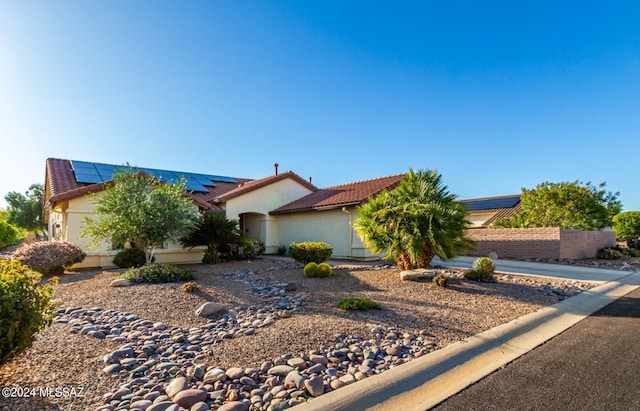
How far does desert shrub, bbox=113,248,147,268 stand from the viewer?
1179 cm

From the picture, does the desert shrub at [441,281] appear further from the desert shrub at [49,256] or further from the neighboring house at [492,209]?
the neighboring house at [492,209]

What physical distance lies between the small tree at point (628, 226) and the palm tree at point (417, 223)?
22.2 meters

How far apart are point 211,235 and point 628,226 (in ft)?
97.1

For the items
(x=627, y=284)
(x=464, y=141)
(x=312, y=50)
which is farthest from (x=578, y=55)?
(x=312, y=50)

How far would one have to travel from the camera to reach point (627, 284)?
9.69 meters

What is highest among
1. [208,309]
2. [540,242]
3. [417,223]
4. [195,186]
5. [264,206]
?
[195,186]

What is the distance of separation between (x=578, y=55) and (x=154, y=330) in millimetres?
16251

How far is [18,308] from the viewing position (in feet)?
10.3

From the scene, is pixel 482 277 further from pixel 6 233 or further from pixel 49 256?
pixel 6 233

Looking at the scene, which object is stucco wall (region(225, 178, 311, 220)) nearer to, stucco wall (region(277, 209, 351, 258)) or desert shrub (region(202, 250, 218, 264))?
stucco wall (region(277, 209, 351, 258))

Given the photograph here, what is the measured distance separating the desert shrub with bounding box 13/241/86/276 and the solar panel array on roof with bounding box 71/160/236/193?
3304 mm

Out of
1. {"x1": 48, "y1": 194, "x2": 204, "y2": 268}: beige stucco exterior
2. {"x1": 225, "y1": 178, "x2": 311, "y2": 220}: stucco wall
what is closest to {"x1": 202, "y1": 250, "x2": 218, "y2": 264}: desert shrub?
{"x1": 48, "y1": 194, "x2": 204, "y2": 268}: beige stucco exterior

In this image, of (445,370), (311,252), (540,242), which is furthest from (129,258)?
(540,242)

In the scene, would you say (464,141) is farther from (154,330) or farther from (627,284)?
(154,330)
